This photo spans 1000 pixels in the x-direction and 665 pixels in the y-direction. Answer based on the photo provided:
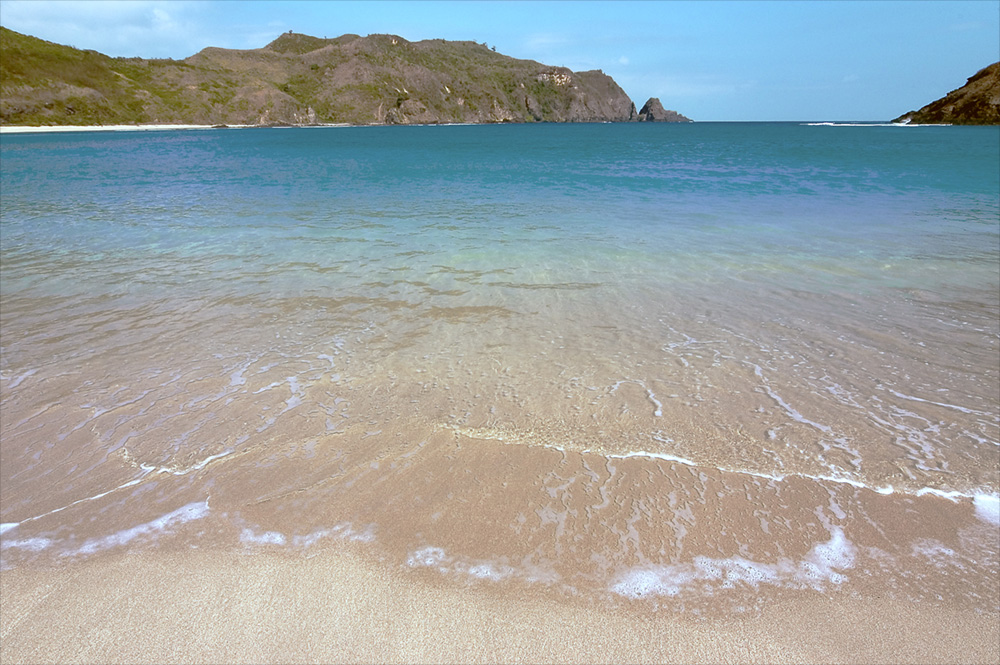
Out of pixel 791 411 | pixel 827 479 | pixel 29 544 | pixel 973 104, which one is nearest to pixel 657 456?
pixel 827 479

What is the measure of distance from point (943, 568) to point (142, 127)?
181 metres

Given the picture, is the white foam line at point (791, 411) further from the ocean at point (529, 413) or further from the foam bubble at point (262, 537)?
the foam bubble at point (262, 537)

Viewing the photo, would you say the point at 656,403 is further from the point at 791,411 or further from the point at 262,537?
the point at 262,537

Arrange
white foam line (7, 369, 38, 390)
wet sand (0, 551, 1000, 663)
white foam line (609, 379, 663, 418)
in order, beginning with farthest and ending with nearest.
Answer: white foam line (7, 369, 38, 390), white foam line (609, 379, 663, 418), wet sand (0, 551, 1000, 663)

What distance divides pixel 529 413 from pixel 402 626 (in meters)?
2.72

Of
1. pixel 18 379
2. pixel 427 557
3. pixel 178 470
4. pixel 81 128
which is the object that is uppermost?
pixel 81 128

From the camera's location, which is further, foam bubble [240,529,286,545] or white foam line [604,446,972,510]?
white foam line [604,446,972,510]

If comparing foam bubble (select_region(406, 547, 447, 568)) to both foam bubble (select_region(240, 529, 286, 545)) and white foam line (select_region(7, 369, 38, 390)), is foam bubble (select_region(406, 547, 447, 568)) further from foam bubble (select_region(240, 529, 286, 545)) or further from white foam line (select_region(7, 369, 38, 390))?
white foam line (select_region(7, 369, 38, 390))

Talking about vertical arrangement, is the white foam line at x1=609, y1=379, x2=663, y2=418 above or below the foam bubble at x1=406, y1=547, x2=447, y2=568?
above

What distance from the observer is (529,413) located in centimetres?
553

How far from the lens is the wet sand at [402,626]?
2904 millimetres

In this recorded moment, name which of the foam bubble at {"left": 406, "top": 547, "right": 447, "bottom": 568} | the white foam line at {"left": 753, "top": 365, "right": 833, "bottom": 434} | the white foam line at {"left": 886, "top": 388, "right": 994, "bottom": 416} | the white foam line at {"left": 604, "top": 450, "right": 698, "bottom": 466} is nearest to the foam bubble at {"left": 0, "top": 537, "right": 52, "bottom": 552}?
the foam bubble at {"left": 406, "top": 547, "right": 447, "bottom": 568}

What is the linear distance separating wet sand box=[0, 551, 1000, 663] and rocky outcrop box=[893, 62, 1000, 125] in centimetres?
18163

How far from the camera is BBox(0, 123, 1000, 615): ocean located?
3682 millimetres
